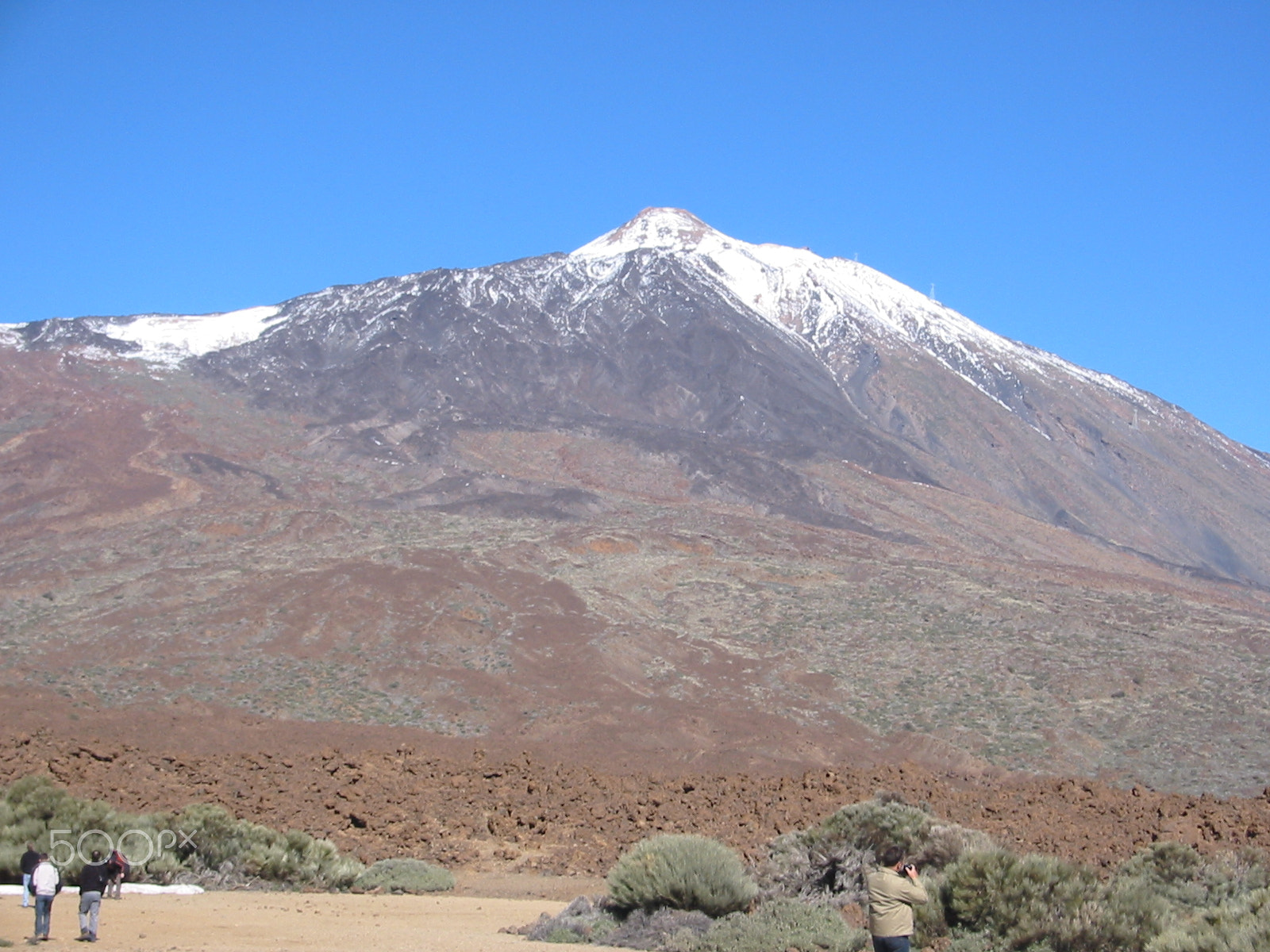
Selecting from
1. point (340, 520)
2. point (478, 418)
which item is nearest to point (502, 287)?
point (478, 418)

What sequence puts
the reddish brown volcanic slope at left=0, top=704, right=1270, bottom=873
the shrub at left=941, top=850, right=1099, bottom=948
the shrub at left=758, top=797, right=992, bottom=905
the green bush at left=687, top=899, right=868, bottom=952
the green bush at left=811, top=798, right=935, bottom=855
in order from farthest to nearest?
the reddish brown volcanic slope at left=0, top=704, right=1270, bottom=873, the green bush at left=811, top=798, right=935, bottom=855, the shrub at left=758, top=797, right=992, bottom=905, the green bush at left=687, top=899, right=868, bottom=952, the shrub at left=941, top=850, right=1099, bottom=948

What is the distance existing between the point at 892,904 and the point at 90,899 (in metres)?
5.86

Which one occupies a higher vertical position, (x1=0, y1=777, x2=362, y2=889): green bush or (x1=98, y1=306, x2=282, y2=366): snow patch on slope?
(x1=98, y1=306, x2=282, y2=366): snow patch on slope

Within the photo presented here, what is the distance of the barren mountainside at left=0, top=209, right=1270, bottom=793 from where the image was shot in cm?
3136

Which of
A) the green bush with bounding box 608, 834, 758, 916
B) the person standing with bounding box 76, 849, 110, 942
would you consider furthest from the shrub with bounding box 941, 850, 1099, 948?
the person standing with bounding box 76, 849, 110, 942

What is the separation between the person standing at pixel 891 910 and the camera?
7.00m

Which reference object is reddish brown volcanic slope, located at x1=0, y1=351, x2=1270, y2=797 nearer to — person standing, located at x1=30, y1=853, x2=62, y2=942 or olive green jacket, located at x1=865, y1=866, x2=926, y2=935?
person standing, located at x1=30, y1=853, x2=62, y2=942

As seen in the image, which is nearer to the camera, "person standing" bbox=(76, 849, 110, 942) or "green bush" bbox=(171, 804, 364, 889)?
"person standing" bbox=(76, 849, 110, 942)

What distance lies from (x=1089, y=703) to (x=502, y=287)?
73.0m

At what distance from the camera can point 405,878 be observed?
45.1 ft

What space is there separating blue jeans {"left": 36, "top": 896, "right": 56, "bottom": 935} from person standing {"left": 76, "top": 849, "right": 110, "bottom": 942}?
230 millimetres

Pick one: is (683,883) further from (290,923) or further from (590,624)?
(590,624)

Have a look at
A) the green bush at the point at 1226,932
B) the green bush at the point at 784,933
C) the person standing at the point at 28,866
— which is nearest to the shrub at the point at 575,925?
the green bush at the point at 784,933

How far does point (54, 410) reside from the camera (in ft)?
216
